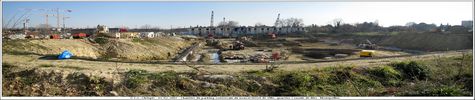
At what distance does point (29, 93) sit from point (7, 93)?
0.43 metres

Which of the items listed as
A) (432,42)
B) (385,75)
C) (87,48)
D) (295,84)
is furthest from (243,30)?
(295,84)

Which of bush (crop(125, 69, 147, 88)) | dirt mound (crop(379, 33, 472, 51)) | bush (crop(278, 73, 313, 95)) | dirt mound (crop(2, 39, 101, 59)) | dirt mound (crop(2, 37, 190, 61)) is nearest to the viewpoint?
bush (crop(125, 69, 147, 88))

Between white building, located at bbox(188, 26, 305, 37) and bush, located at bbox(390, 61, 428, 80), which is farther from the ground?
white building, located at bbox(188, 26, 305, 37)

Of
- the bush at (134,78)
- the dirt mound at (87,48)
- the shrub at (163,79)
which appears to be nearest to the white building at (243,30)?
the dirt mound at (87,48)

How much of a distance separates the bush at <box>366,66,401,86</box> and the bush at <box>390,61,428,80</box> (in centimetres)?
38

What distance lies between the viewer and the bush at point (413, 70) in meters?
12.5

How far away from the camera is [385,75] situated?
12.0m

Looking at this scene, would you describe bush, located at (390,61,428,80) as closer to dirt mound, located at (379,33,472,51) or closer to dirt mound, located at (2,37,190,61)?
dirt mound, located at (2,37,190,61)

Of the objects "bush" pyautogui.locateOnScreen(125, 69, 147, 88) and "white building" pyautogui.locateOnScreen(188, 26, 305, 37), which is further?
"white building" pyautogui.locateOnScreen(188, 26, 305, 37)

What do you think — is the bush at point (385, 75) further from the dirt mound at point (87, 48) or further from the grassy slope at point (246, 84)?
the dirt mound at point (87, 48)

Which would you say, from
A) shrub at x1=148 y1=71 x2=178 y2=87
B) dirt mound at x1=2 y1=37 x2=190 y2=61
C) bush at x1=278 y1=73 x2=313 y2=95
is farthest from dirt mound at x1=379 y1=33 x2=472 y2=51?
shrub at x1=148 y1=71 x2=178 y2=87

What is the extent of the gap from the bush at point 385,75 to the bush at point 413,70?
0.38 meters

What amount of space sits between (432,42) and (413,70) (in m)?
30.0

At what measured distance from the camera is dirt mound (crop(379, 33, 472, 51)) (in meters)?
36.9
